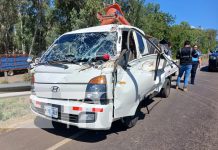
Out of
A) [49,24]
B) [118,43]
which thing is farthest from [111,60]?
[49,24]

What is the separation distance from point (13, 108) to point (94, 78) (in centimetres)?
375

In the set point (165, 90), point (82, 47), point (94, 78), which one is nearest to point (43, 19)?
point (165, 90)

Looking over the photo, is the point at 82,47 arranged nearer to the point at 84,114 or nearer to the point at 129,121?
the point at 84,114

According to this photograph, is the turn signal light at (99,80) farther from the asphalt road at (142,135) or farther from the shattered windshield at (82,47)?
the asphalt road at (142,135)

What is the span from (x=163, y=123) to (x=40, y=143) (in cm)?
268

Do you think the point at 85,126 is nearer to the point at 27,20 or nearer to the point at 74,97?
the point at 74,97

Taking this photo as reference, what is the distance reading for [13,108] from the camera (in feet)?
24.7

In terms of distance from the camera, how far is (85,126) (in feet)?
15.4

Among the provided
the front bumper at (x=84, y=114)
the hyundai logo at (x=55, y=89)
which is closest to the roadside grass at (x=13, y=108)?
the hyundai logo at (x=55, y=89)

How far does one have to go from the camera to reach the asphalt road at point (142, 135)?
4.99 metres

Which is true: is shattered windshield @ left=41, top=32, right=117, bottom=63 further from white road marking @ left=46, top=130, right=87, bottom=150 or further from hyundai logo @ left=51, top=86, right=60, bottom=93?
white road marking @ left=46, top=130, right=87, bottom=150

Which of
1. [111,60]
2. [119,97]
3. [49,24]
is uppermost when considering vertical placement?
[49,24]

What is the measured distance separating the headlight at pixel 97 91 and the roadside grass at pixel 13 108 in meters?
2.90

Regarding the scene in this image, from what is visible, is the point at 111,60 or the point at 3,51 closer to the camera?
the point at 111,60
